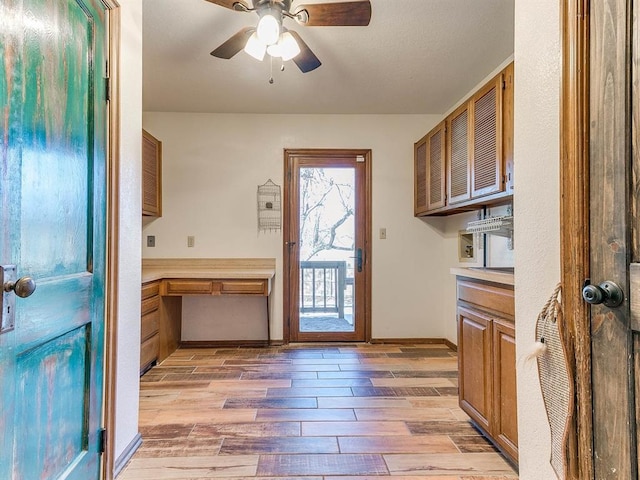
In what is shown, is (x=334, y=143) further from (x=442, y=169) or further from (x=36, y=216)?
(x=36, y=216)

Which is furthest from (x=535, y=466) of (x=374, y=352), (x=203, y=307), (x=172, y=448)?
(x=203, y=307)

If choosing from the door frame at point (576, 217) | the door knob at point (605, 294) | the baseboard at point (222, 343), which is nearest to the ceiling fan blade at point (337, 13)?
the door frame at point (576, 217)

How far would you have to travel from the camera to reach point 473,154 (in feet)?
8.23

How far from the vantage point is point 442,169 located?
3094 millimetres

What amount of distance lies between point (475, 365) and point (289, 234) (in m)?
2.32

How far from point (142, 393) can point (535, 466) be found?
95.5 inches

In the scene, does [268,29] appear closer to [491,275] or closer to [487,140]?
[487,140]

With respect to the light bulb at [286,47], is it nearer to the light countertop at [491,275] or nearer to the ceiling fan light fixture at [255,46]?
the ceiling fan light fixture at [255,46]

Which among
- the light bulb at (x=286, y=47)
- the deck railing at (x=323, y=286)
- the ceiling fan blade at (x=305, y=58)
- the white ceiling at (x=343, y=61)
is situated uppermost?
the white ceiling at (x=343, y=61)

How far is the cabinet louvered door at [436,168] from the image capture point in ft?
10.1

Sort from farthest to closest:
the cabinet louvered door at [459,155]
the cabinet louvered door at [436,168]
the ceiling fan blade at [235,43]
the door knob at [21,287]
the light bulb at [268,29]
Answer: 1. the cabinet louvered door at [436,168]
2. the cabinet louvered door at [459,155]
3. the ceiling fan blade at [235,43]
4. the light bulb at [268,29]
5. the door knob at [21,287]

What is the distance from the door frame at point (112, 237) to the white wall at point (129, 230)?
5 cm

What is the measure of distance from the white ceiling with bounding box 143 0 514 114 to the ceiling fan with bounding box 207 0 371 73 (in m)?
0.31

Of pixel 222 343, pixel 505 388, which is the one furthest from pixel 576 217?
pixel 222 343
